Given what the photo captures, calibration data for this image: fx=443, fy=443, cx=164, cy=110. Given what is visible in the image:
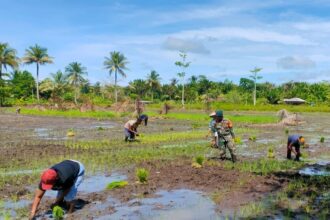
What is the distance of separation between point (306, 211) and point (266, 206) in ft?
2.46

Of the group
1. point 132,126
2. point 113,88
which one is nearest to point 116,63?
point 113,88

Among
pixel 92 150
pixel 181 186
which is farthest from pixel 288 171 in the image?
pixel 92 150

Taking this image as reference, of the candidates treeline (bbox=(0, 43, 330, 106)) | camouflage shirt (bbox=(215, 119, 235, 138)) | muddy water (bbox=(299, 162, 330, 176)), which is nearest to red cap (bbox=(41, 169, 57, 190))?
camouflage shirt (bbox=(215, 119, 235, 138))

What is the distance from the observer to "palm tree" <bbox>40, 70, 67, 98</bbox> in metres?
84.2

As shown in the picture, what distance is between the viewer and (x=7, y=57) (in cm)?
6944

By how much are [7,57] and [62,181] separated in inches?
2629

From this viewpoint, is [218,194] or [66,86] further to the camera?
[66,86]

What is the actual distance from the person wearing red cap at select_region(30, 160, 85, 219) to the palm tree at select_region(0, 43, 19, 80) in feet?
216

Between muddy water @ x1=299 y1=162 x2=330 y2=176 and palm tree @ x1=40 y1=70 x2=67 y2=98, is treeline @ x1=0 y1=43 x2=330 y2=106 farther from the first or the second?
muddy water @ x1=299 y1=162 x2=330 y2=176

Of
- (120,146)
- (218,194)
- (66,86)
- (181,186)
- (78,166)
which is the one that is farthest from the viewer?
(66,86)

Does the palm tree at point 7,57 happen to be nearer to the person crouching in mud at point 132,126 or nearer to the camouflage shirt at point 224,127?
the person crouching in mud at point 132,126

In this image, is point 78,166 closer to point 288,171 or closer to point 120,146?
point 288,171

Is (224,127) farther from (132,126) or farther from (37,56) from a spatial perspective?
(37,56)

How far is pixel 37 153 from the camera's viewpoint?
16359 mm
